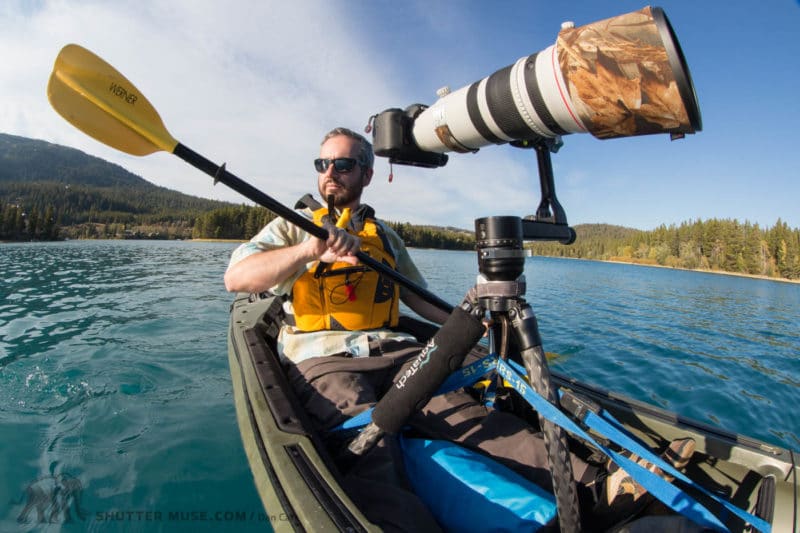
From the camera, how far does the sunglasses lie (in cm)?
293

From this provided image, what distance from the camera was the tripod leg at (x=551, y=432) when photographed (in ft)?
4.51

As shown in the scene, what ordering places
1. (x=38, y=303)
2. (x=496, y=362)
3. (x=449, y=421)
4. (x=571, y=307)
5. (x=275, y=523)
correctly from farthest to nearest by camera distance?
1. (x=571, y=307)
2. (x=38, y=303)
3. (x=449, y=421)
4. (x=496, y=362)
5. (x=275, y=523)

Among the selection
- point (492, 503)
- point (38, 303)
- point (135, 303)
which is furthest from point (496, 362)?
point (38, 303)

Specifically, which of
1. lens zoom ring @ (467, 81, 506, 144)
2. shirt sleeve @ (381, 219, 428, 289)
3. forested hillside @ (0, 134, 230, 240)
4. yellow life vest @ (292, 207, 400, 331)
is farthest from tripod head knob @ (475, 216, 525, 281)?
forested hillside @ (0, 134, 230, 240)

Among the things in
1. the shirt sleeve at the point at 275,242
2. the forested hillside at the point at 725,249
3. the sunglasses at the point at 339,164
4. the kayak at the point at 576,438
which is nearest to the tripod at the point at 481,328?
the kayak at the point at 576,438

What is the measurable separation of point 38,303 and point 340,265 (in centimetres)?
1134

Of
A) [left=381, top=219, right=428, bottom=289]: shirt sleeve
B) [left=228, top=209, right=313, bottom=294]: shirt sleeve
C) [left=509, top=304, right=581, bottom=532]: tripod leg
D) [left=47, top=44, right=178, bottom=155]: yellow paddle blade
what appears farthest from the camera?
[left=381, top=219, right=428, bottom=289]: shirt sleeve

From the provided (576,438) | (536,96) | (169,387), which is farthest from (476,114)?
(169,387)

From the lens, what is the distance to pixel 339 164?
9.59ft

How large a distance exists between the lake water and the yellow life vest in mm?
1313

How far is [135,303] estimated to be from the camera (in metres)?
9.88

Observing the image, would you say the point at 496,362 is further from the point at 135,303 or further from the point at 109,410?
the point at 135,303

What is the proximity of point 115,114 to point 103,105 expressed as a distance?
0.19 feet

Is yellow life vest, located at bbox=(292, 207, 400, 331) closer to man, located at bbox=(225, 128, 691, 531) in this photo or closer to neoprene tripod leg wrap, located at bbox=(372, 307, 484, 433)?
man, located at bbox=(225, 128, 691, 531)
